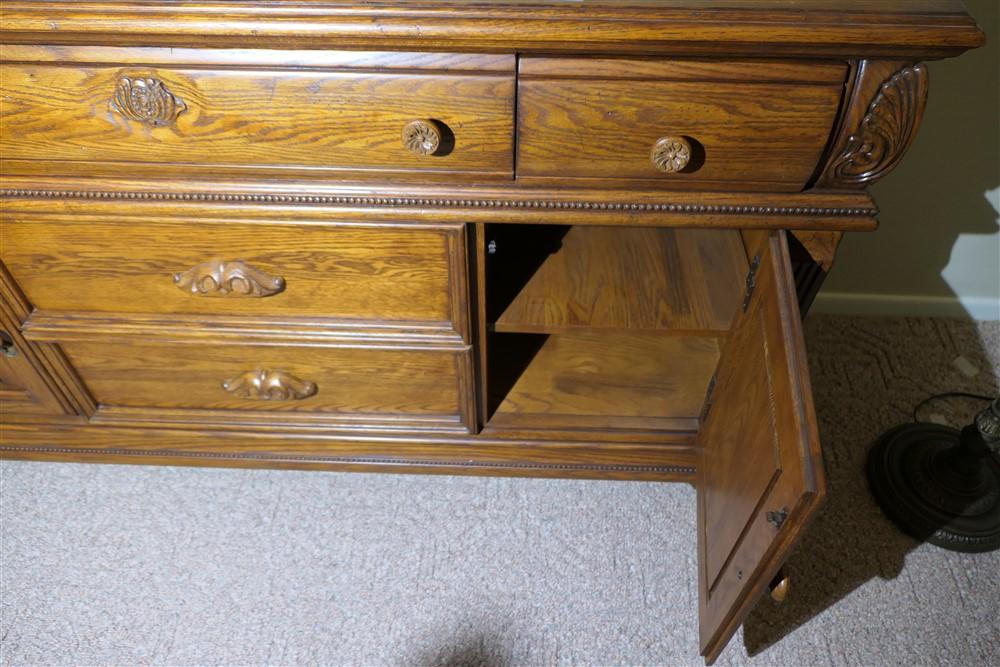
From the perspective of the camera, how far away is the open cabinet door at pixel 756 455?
2.00 feet

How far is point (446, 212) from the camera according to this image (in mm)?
750

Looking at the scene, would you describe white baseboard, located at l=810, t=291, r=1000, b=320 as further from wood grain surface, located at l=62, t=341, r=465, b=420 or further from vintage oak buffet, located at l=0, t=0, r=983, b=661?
wood grain surface, located at l=62, t=341, r=465, b=420

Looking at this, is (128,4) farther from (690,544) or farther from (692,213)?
(690,544)

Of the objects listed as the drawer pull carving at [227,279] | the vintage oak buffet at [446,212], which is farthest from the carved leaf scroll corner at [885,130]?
the drawer pull carving at [227,279]

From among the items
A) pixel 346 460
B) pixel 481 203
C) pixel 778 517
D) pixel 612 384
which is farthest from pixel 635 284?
pixel 346 460

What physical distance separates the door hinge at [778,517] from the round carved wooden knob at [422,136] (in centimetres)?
45

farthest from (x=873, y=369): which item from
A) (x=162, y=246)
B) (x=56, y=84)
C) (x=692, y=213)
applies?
(x=56, y=84)

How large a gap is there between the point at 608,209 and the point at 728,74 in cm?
17

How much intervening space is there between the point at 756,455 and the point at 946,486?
1.69 feet

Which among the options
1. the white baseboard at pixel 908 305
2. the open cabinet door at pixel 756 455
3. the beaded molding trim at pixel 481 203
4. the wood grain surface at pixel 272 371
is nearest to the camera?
the open cabinet door at pixel 756 455

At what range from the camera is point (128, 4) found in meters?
0.63

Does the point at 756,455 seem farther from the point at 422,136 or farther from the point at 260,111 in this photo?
the point at 260,111

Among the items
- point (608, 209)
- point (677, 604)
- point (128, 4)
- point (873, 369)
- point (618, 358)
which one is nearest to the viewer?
point (128, 4)

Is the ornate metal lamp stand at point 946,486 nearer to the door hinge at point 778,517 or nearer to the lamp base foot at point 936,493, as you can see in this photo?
the lamp base foot at point 936,493
